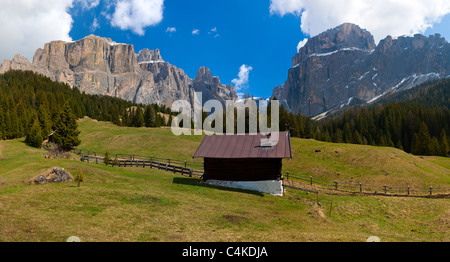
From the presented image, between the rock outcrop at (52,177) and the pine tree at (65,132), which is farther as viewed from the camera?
the pine tree at (65,132)

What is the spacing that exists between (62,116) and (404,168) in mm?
63976

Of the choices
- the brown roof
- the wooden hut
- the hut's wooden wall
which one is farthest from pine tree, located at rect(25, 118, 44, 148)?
the hut's wooden wall

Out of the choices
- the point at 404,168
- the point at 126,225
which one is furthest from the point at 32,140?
the point at 404,168

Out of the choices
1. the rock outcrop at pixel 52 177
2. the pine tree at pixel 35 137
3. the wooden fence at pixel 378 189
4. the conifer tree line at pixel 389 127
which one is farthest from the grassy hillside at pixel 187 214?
the conifer tree line at pixel 389 127

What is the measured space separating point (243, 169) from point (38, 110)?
81600mm

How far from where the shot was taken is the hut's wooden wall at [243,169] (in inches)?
1124

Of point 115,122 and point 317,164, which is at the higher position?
point 115,122

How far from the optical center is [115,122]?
10731 cm

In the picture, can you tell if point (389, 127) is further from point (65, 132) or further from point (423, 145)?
point (65, 132)

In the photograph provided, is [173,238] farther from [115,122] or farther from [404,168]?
[115,122]

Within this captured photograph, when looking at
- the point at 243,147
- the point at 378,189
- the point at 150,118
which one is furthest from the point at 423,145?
the point at 150,118

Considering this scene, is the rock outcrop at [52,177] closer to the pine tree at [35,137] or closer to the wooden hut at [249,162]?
the wooden hut at [249,162]

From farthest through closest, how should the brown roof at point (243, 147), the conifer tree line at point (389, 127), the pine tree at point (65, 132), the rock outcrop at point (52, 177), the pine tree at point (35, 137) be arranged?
the conifer tree line at point (389, 127) → the pine tree at point (35, 137) → the pine tree at point (65, 132) → the brown roof at point (243, 147) → the rock outcrop at point (52, 177)
